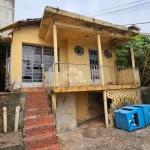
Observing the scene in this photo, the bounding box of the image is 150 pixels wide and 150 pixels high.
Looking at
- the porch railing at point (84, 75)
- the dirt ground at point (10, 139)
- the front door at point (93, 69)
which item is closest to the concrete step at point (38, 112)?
the dirt ground at point (10, 139)

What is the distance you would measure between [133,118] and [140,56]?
479 cm

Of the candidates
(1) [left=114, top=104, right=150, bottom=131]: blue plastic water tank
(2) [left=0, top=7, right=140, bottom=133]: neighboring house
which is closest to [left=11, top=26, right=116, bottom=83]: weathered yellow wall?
(2) [left=0, top=7, right=140, bottom=133]: neighboring house

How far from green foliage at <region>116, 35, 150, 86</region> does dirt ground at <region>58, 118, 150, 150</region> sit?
12.9 feet

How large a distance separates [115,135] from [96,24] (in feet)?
16.3

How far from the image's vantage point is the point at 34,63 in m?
6.68

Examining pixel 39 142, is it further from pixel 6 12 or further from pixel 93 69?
pixel 6 12

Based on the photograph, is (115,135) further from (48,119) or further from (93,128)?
(48,119)

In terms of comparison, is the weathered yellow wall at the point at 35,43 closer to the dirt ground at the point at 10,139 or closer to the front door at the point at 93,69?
the front door at the point at 93,69

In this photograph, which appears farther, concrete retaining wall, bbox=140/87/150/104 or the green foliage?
the green foliage

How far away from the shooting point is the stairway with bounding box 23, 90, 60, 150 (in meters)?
3.53

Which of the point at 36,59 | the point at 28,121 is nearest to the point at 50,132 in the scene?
the point at 28,121

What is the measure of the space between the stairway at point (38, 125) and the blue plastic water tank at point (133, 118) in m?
2.93

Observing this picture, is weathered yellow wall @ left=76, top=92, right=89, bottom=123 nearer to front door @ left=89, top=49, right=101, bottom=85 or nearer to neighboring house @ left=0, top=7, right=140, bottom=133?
neighboring house @ left=0, top=7, right=140, bottom=133

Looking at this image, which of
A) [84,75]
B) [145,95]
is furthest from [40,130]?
[145,95]
